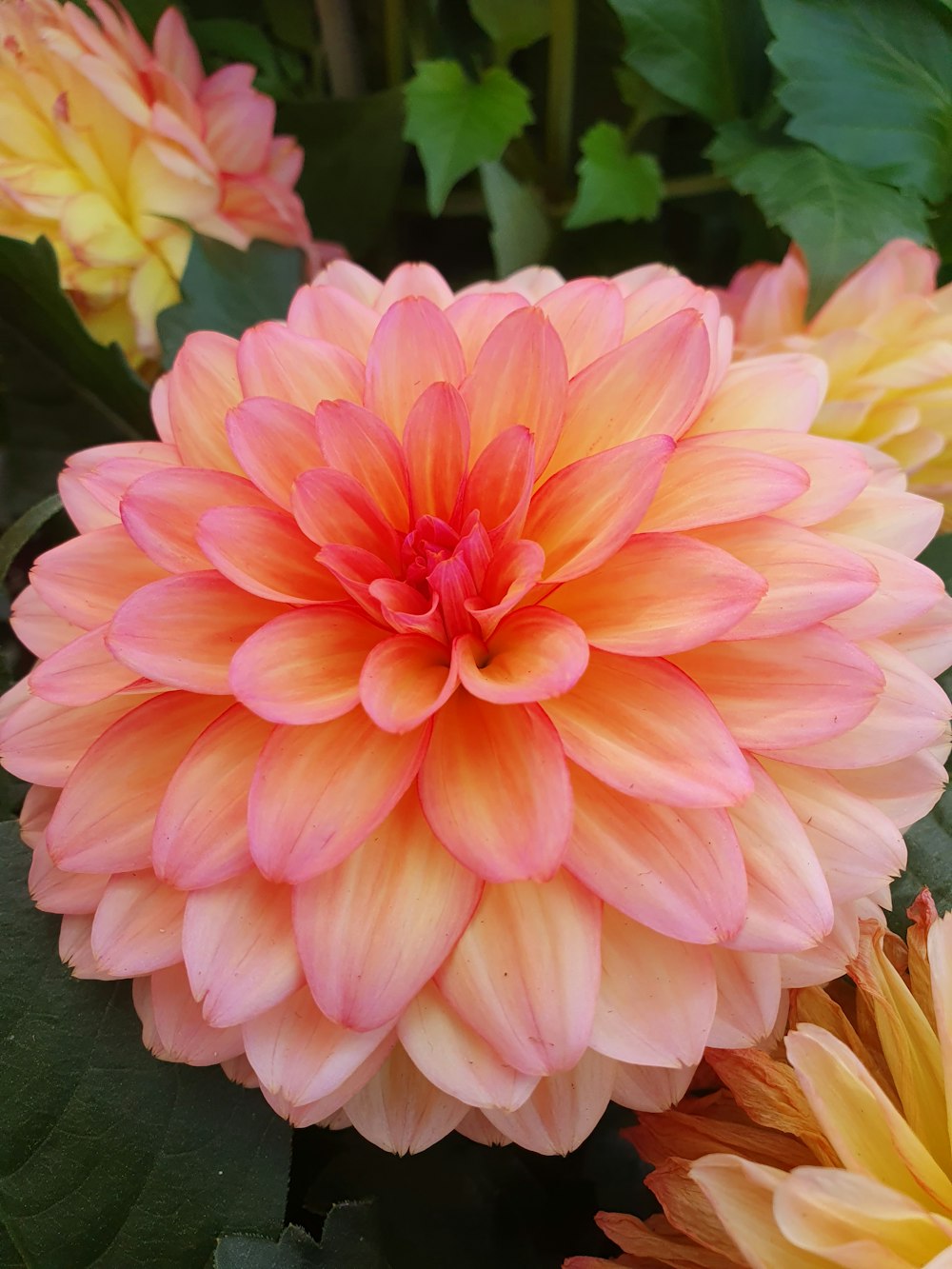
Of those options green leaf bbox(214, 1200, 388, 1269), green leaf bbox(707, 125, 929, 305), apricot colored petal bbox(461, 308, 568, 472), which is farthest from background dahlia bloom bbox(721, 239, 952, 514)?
green leaf bbox(214, 1200, 388, 1269)

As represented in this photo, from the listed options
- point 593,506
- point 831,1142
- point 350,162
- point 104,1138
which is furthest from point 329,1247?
point 350,162

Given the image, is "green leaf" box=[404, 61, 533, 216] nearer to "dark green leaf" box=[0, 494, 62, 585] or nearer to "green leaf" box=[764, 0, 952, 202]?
"green leaf" box=[764, 0, 952, 202]

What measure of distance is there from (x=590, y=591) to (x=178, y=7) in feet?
2.11

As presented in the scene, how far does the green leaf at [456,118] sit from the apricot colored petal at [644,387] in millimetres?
291

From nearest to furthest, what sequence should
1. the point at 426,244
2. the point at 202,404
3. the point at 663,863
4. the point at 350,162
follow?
the point at 663,863 < the point at 202,404 < the point at 350,162 < the point at 426,244

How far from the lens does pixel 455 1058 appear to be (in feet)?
1.10

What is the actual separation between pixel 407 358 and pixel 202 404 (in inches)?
3.6

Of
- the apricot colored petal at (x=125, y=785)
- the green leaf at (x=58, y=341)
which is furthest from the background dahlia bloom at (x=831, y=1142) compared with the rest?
the green leaf at (x=58, y=341)

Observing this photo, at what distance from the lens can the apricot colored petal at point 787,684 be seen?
1.10ft

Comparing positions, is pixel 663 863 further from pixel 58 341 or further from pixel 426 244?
pixel 426 244

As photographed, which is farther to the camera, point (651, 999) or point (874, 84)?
point (874, 84)

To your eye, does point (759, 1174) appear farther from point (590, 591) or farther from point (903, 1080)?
point (590, 591)

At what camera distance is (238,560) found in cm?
37

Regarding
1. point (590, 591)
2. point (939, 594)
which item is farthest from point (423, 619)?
point (939, 594)
